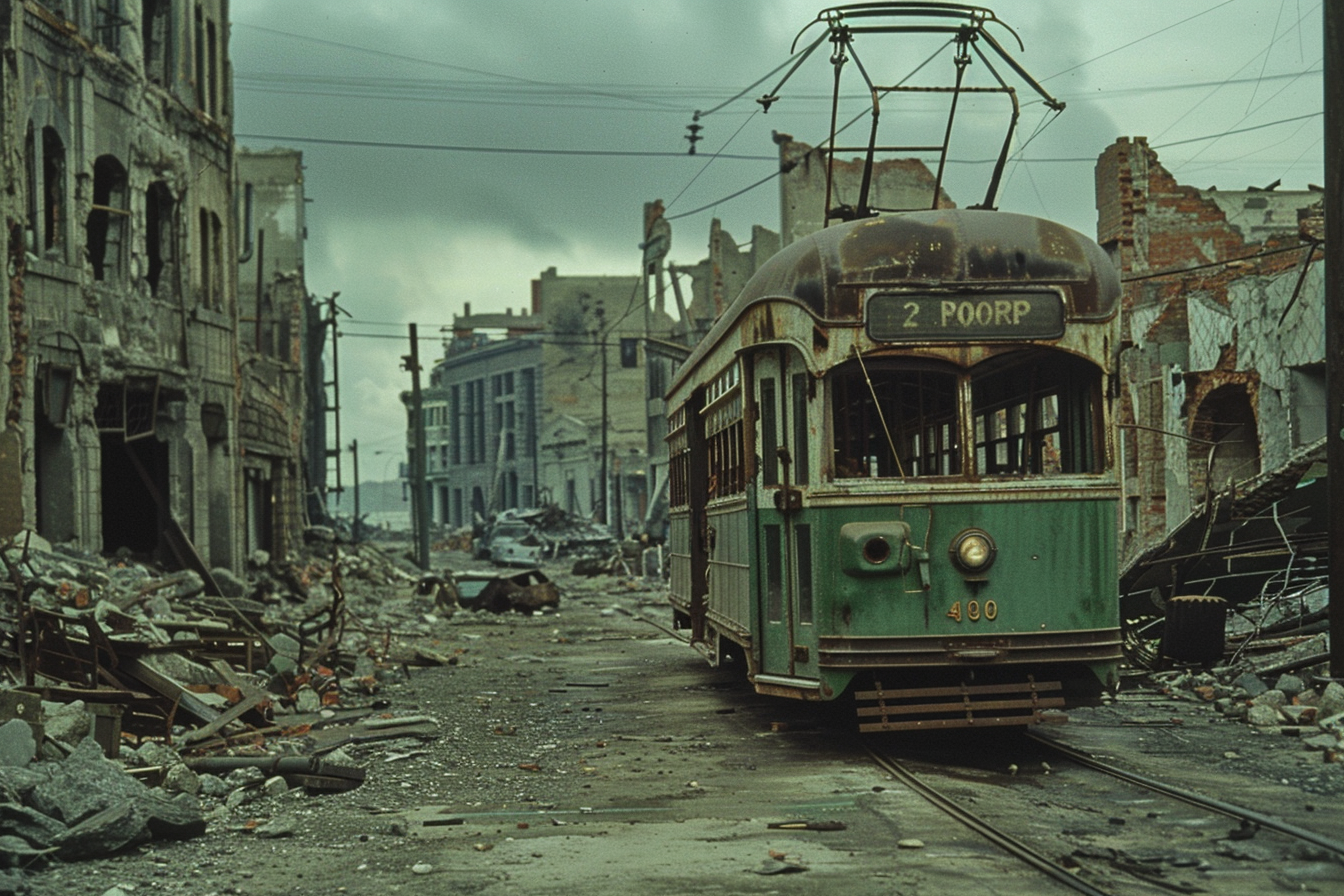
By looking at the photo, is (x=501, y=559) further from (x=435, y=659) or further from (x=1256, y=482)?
(x=1256, y=482)

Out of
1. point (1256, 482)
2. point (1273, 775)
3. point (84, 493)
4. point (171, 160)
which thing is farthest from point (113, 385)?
point (1273, 775)

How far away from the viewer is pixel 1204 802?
8.13 m

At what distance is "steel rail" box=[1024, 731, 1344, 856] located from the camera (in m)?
7.16

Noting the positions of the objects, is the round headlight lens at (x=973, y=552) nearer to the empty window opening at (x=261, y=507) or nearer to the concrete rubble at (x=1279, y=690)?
the concrete rubble at (x=1279, y=690)

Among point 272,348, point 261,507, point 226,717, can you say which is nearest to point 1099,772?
point 226,717

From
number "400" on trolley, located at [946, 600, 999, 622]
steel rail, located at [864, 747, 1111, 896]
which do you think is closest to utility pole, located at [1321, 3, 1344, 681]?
number "400" on trolley, located at [946, 600, 999, 622]

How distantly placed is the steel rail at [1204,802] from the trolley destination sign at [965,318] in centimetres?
271

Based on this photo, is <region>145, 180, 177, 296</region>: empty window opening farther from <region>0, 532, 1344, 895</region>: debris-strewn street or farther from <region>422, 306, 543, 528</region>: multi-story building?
<region>422, 306, 543, 528</region>: multi-story building

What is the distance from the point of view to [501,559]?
54531 millimetres

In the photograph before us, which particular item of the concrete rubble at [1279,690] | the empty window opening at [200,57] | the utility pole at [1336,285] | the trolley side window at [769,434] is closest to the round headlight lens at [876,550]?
the trolley side window at [769,434]

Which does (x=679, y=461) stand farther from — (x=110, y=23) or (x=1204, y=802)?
(x=110, y=23)

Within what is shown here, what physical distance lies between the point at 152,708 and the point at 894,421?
5732mm

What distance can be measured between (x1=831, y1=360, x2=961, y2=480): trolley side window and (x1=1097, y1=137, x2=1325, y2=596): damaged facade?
417 inches

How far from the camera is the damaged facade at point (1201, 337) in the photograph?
21.0 metres
